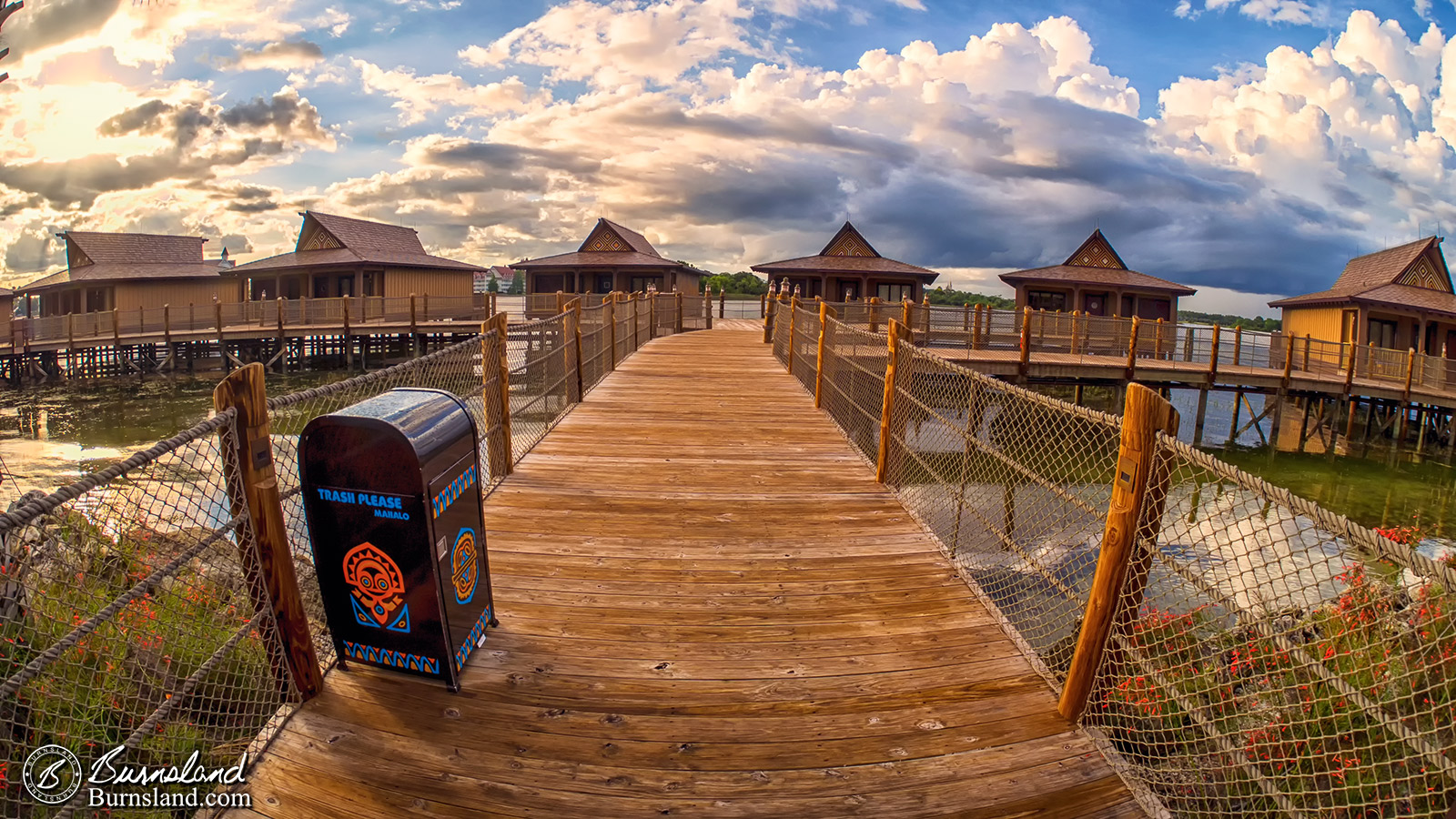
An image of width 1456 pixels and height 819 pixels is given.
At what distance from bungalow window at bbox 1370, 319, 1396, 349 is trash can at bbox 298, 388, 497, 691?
39.4m

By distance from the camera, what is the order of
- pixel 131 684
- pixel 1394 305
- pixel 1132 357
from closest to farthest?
pixel 131 684 → pixel 1132 357 → pixel 1394 305

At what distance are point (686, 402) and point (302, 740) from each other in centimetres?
787

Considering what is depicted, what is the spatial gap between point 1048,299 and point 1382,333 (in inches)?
519

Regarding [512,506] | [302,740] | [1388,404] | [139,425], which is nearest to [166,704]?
[302,740]

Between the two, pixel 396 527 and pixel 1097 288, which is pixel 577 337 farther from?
pixel 1097 288

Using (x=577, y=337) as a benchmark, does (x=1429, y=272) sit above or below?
above

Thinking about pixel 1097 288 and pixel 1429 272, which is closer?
pixel 1429 272

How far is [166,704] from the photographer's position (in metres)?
2.66

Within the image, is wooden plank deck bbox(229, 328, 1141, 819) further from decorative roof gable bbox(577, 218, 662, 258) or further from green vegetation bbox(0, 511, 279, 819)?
decorative roof gable bbox(577, 218, 662, 258)

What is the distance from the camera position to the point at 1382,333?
1251 inches

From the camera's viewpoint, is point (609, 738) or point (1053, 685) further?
point (1053, 685)

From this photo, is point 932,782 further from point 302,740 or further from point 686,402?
point 686,402

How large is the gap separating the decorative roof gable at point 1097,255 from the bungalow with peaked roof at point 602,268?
21803mm

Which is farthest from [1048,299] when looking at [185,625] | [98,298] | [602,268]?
[98,298]
